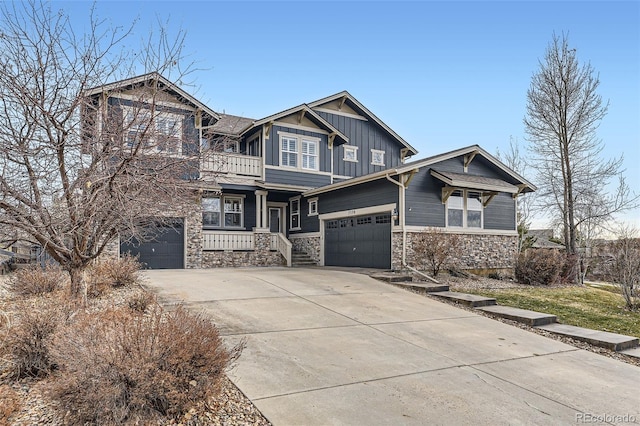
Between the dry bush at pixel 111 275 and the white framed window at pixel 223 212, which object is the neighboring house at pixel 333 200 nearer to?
the white framed window at pixel 223 212

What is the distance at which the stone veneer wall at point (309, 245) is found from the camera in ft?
63.3

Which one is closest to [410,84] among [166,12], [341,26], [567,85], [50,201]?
[341,26]

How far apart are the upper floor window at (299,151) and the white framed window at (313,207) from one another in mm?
1621

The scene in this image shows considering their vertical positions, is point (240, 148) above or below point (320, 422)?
above

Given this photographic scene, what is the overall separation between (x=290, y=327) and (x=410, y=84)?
12.3 metres

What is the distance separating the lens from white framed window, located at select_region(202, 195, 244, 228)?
18.5 meters

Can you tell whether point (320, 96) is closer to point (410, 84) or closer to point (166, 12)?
point (410, 84)

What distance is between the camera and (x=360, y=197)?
54.6 ft

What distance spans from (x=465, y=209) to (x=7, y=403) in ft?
50.9

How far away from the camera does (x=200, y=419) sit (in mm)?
3715

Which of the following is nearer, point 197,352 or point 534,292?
point 197,352

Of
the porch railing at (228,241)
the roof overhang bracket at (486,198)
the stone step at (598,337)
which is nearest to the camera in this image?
the stone step at (598,337)

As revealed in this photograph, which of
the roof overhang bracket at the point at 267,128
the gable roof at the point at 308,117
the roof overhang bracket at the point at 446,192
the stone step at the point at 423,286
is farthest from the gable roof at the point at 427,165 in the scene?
the stone step at the point at 423,286

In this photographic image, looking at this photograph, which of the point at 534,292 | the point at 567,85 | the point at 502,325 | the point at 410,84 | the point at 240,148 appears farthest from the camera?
the point at 240,148
